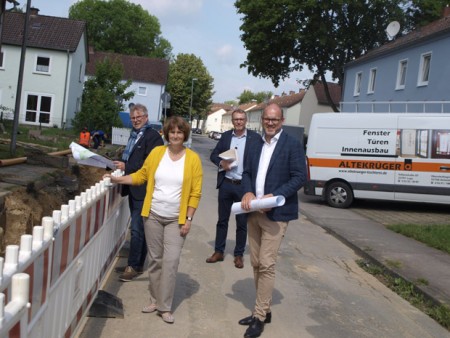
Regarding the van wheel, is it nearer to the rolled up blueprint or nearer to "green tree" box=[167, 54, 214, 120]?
the rolled up blueprint

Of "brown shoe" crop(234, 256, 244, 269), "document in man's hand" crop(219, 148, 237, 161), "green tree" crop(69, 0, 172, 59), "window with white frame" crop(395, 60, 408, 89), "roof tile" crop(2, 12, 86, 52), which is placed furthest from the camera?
"green tree" crop(69, 0, 172, 59)

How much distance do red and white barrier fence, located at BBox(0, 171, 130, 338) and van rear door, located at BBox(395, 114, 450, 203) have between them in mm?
9708

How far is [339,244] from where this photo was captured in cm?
955

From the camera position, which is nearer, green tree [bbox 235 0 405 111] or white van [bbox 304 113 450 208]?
white van [bbox 304 113 450 208]

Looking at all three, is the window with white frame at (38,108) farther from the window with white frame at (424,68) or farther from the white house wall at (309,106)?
the white house wall at (309,106)

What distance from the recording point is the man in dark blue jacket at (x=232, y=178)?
6602 mm

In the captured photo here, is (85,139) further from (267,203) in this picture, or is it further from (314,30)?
(267,203)

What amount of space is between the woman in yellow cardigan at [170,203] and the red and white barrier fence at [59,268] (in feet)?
1.64

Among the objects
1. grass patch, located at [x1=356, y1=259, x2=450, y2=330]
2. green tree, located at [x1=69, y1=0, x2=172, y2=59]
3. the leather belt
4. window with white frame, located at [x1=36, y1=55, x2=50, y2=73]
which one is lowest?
grass patch, located at [x1=356, y1=259, x2=450, y2=330]

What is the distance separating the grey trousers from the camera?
469 centimetres

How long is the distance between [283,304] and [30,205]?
4.73 meters

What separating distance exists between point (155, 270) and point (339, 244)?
5447 millimetres

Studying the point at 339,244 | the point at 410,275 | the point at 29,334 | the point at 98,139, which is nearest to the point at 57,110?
the point at 98,139

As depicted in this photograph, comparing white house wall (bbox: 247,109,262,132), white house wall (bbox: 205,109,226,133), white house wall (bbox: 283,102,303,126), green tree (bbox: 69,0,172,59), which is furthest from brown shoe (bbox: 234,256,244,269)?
white house wall (bbox: 205,109,226,133)
